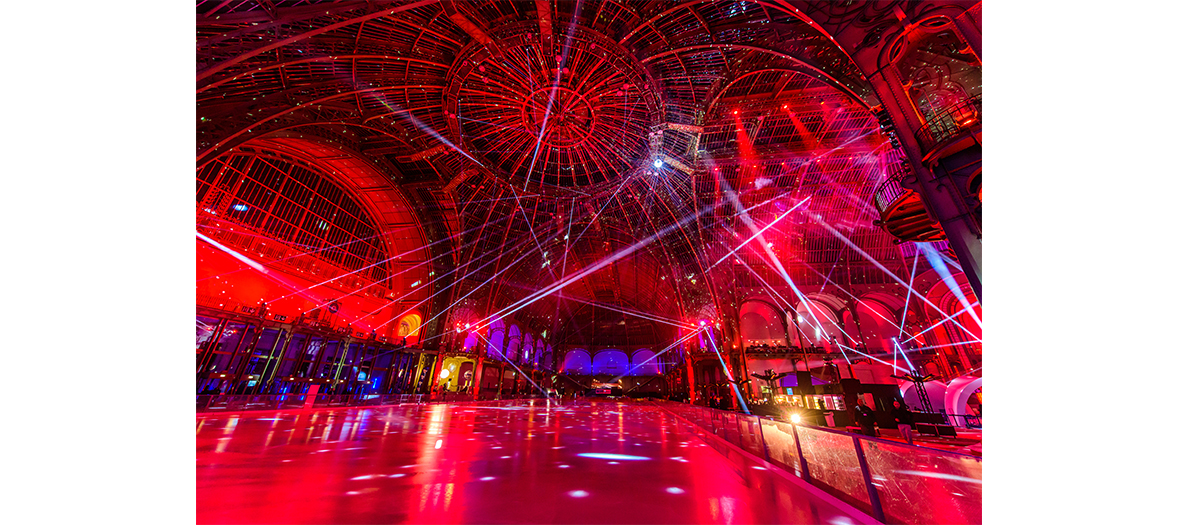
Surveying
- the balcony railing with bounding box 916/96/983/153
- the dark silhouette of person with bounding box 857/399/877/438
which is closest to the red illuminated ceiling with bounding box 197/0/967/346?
the balcony railing with bounding box 916/96/983/153

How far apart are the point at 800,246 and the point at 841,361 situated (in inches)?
350

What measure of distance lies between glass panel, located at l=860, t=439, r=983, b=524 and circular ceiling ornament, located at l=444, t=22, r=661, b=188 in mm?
15801

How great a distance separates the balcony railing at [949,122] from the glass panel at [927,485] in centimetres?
857

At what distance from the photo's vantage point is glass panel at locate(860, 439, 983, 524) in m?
2.71

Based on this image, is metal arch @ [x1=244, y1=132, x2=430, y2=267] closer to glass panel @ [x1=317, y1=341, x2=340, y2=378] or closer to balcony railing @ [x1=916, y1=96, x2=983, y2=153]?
glass panel @ [x1=317, y1=341, x2=340, y2=378]

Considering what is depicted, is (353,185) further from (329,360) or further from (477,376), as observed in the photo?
(477,376)

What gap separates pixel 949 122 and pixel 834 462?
31.1 ft

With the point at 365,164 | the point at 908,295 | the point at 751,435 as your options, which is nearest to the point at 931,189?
the point at 751,435

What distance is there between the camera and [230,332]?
728 inches

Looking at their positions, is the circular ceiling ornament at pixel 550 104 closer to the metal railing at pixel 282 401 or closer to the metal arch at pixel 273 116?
the metal arch at pixel 273 116

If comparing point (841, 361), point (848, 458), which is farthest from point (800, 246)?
point (848, 458)

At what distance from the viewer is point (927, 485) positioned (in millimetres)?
2773

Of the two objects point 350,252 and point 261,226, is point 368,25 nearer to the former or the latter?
point 261,226

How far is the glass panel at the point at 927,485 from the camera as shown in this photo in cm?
271
